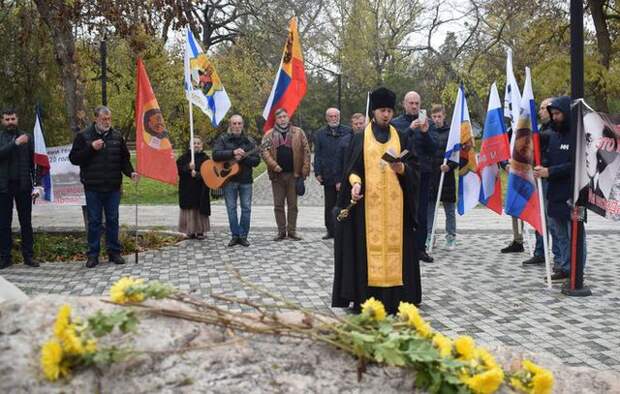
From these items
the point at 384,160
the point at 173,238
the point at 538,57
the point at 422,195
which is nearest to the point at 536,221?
the point at 422,195

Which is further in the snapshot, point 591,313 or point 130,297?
point 591,313

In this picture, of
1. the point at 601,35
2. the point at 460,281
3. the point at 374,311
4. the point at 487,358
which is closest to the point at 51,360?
the point at 374,311

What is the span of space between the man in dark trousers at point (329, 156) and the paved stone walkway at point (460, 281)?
2.45 feet

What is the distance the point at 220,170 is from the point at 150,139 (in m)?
1.65

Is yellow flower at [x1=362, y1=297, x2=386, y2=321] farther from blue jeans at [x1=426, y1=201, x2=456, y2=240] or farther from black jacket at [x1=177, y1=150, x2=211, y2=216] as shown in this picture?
black jacket at [x1=177, y1=150, x2=211, y2=216]

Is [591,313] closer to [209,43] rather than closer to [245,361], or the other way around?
[245,361]

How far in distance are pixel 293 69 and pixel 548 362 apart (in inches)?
327

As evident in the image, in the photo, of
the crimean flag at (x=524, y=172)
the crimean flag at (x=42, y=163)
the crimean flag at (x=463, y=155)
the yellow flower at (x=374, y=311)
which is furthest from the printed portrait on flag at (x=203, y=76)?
the yellow flower at (x=374, y=311)

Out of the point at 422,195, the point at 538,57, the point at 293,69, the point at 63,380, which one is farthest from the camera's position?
the point at 538,57

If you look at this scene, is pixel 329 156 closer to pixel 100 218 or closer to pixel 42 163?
pixel 100 218

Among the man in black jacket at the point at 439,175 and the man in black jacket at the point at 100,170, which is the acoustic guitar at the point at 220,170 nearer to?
the man in black jacket at the point at 100,170

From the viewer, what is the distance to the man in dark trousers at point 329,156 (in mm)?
10492

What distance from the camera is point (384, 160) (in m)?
5.71

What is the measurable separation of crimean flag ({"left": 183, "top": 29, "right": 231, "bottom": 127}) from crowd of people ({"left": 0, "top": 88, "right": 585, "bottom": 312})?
0.33 metres
